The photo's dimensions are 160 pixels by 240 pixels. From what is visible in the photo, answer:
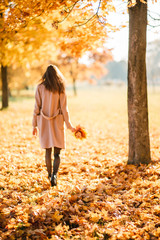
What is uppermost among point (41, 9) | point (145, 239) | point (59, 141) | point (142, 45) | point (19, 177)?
point (41, 9)

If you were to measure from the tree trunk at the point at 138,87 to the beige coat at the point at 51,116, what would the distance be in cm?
155

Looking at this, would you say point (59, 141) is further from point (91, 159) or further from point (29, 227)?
point (91, 159)

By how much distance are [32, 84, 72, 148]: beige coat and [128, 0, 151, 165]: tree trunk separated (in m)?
1.55

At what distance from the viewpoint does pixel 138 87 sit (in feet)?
14.5

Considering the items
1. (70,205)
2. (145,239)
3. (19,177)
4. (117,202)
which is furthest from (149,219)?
(19,177)

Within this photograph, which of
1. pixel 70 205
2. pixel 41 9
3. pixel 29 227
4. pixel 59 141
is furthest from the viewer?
pixel 41 9

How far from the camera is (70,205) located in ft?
10.6

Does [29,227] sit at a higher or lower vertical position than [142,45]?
lower

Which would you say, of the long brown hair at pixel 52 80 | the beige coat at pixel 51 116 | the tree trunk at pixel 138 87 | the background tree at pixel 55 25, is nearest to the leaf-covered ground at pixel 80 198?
the tree trunk at pixel 138 87

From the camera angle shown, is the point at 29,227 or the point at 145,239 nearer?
the point at 145,239

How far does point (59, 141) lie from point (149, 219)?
5.90 feet

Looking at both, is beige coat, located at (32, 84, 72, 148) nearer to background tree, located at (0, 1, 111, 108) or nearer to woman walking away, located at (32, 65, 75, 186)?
woman walking away, located at (32, 65, 75, 186)

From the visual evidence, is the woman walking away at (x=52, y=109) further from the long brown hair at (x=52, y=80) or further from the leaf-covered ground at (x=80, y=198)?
the leaf-covered ground at (x=80, y=198)

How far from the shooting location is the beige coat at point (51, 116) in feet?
12.1
